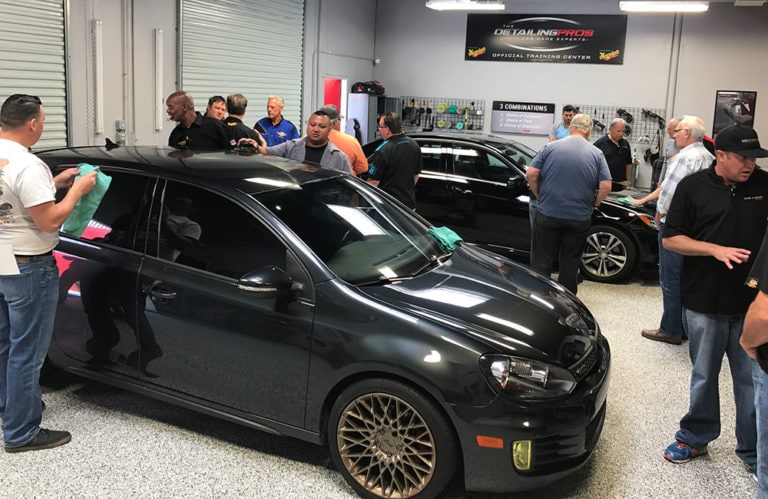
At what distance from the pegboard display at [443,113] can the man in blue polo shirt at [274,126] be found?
17.4 feet

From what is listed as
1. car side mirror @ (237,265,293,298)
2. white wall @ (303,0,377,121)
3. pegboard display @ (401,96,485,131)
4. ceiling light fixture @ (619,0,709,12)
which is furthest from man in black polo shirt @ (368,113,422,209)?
pegboard display @ (401,96,485,131)

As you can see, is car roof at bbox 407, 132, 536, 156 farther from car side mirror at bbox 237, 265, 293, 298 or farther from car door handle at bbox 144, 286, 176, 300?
car side mirror at bbox 237, 265, 293, 298

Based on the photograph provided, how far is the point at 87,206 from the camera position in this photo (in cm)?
336

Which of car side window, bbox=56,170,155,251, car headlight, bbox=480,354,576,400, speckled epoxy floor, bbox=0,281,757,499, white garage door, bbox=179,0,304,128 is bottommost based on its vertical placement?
speckled epoxy floor, bbox=0,281,757,499

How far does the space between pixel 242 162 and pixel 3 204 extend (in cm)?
119

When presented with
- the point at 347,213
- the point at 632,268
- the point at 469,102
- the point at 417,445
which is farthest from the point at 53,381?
the point at 469,102

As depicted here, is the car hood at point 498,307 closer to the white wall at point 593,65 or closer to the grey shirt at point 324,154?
the grey shirt at point 324,154

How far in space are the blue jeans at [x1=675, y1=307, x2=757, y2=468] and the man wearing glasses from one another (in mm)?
1548

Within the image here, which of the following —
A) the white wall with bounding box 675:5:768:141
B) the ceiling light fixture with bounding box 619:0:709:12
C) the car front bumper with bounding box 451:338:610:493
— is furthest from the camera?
the white wall with bounding box 675:5:768:141

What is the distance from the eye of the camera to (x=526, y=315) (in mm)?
3182

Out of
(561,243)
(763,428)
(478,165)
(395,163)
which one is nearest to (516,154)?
(478,165)

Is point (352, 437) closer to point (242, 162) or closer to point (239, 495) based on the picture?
point (239, 495)

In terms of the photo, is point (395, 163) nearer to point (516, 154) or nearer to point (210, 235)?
Result: point (516, 154)

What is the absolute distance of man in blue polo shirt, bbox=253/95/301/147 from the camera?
752cm
